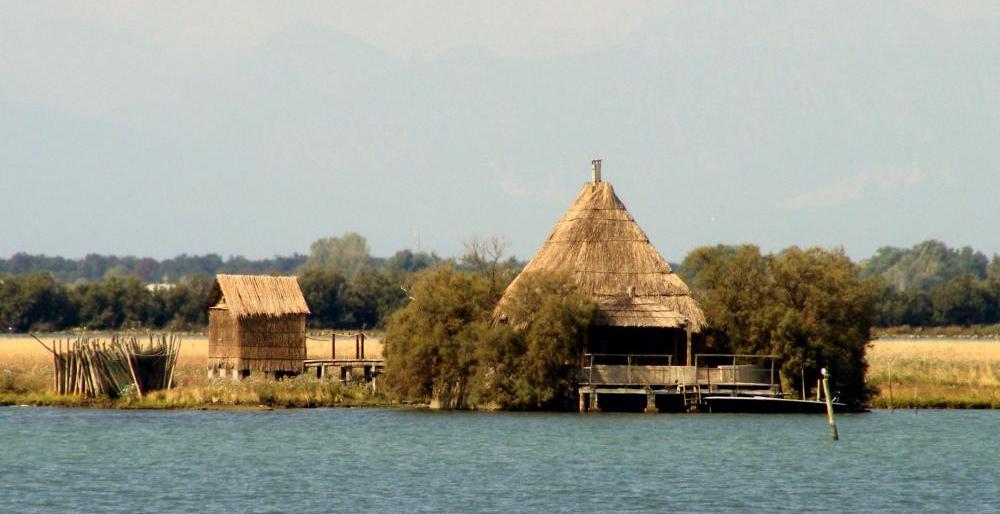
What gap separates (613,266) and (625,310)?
239 cm

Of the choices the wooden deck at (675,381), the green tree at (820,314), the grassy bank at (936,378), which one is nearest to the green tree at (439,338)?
the wooden deck at (675,381)

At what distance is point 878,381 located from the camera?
64.8 meters

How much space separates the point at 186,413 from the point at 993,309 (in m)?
101

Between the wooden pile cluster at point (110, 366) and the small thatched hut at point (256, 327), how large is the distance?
17.0 ft

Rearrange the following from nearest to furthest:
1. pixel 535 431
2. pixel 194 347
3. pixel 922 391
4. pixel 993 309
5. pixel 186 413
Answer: pixel 535 431, pixel 186 413, pixel 922 391, pixel 194 347, pixel 993 309

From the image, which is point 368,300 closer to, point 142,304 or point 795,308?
point 142,304

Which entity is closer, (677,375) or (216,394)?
(677,375)

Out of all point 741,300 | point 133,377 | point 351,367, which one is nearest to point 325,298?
point 351,367

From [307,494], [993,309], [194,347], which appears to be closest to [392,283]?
[194,347]

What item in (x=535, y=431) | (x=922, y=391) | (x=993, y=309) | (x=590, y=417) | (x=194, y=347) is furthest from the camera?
(x=993, y=309)

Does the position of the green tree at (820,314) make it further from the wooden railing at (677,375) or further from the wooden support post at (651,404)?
the wooden support post at (651,404)

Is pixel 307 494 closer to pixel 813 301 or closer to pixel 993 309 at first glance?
pixel 813 301

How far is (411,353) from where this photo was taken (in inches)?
2138

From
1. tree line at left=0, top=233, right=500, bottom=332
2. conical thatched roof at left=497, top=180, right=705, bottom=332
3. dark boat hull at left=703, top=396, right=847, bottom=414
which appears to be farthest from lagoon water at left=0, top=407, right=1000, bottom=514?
tree line at left=0, top=233, right=500, bottom=332
